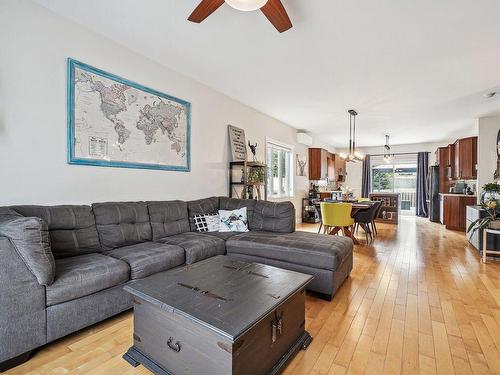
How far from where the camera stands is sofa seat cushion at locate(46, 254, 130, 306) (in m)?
1.65

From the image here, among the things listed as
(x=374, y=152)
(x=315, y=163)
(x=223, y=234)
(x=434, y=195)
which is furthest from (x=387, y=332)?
(x=374, y=152)

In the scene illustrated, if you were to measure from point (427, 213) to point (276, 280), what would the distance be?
29.4ft

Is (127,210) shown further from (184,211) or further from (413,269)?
(413,269)

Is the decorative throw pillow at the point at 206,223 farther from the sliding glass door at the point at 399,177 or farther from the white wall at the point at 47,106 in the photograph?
the sliding glass door at the point at 399,177

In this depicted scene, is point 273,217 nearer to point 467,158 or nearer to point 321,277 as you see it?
point 321,277

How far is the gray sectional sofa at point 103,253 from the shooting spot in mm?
1502

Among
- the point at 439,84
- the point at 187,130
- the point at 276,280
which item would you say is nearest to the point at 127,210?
the point at 187,130

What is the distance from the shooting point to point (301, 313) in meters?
1.73

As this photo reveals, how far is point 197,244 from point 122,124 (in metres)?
1.60

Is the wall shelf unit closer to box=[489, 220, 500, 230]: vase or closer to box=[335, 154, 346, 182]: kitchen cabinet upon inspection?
box=[489, 220, 500, 230]: vase

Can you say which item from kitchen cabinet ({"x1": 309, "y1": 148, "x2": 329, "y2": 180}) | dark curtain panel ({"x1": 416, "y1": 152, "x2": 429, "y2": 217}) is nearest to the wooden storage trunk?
kitchen cabinet ({"x1": 309, "y1": 148, "x2": 329, "y2": 180})

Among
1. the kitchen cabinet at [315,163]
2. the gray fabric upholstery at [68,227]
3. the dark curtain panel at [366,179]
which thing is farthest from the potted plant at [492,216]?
the dark curtain panel at [366,179]

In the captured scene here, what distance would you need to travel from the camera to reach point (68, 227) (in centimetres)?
218

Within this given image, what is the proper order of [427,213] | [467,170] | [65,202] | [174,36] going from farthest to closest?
1. [427,213]
2. [467,170]
3. [174,36]
4. [65,202]
